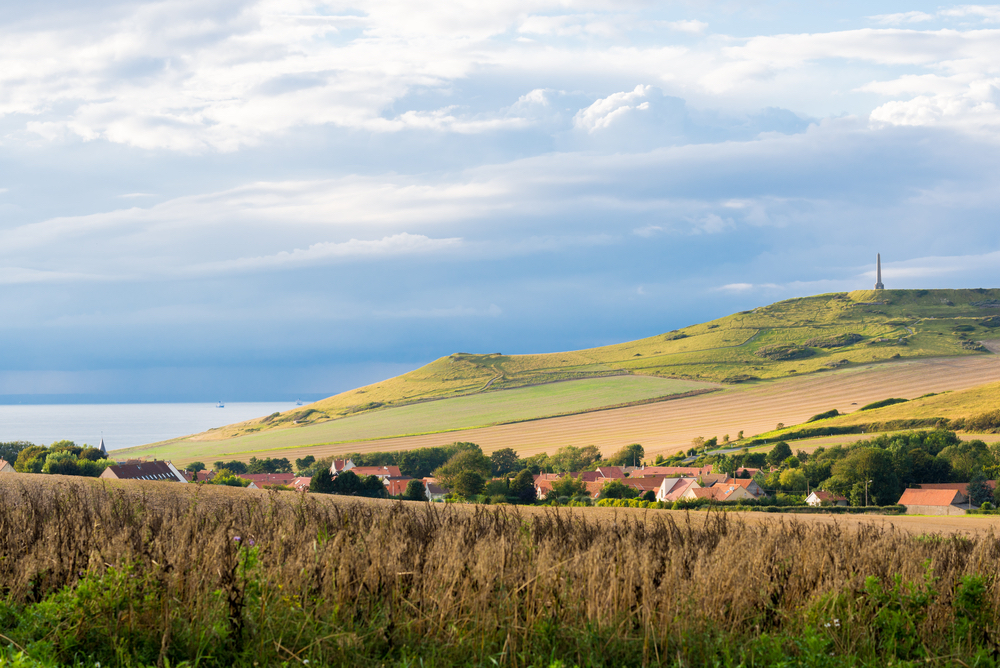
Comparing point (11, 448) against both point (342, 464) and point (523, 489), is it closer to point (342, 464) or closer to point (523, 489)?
point (342, 464)

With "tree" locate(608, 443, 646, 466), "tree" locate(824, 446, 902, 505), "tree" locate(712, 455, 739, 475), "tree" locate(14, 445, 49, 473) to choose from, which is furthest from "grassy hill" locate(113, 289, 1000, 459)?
"tree" locate(14, 445, 49, 473)

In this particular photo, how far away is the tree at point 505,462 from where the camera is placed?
8104cm

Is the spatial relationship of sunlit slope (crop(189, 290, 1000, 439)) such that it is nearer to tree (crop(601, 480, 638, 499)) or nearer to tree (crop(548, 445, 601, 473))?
tree (crop(548, 445, 601, 473))

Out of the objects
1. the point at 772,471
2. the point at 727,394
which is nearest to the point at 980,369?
the point at 727,394

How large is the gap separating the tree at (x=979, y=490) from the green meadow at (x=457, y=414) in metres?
57.4

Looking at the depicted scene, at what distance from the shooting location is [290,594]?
232 inches

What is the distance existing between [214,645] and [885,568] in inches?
A: 239

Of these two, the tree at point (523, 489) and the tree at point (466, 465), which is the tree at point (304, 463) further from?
the tree at point (523, 489)

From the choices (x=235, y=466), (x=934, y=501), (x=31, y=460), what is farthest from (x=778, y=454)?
(x=235, y=466)

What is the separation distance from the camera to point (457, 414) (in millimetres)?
120500

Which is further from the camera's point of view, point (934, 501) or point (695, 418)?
point (695, 418)

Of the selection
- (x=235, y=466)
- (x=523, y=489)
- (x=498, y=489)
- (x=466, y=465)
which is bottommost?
(x=523, y=489)

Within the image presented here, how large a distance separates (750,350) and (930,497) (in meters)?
95.5

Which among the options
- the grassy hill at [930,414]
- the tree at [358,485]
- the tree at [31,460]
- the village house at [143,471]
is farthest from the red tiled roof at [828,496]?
the tree at [31,460]
